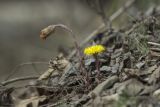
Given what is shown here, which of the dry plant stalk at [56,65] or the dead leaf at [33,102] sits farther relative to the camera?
the dry plant stalk at [56,65]

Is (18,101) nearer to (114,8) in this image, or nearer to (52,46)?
(114,8)

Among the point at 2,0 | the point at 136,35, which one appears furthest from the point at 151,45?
the point at 2,0

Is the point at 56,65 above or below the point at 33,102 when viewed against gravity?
above

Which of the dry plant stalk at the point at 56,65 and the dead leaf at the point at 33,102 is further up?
the dry plant stalk at the point at 56,65

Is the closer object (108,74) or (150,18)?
(108,74)

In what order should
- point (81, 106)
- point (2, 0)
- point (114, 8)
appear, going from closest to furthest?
point (81, 106), point (114, 8), point (2, 0)

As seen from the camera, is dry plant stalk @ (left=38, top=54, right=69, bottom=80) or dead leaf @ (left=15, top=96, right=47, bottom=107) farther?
dry plant stalk @ (left=38, top=54, right=69, bottom=80)

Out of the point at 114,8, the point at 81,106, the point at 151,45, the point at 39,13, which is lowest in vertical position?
the point at 81,106

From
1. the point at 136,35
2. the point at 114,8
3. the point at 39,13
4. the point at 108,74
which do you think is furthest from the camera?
the point at 39,13

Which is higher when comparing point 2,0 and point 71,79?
point 2,0

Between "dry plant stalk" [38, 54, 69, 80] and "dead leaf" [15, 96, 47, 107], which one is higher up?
"dry plant stalk" [38, 54, 69, 80]

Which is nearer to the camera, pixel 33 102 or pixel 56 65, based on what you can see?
pixel 33 102
